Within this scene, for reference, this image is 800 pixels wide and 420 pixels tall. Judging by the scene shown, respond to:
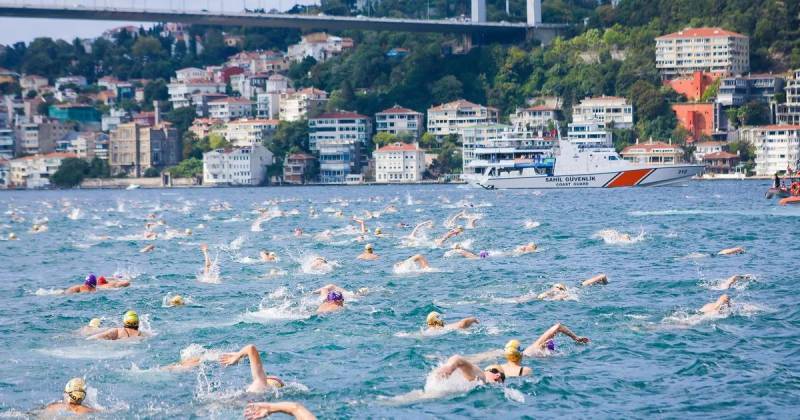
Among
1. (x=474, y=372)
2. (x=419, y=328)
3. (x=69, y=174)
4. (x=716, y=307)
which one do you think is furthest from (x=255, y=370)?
(x=69, y=174)

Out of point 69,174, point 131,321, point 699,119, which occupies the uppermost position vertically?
point 699,119

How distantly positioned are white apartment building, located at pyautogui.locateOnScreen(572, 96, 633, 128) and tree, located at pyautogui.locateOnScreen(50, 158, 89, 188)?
69111mm

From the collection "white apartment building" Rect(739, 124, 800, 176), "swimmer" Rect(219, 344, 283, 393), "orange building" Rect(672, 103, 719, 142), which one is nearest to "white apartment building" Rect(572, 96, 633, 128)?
"orange building" Rect(672, 103, 719, 142)

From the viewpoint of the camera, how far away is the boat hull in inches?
4417

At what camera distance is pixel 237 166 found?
172 metres

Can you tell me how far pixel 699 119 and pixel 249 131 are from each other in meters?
65.2

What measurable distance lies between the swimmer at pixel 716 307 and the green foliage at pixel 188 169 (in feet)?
525

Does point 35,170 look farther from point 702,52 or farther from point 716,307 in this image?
point 716,307

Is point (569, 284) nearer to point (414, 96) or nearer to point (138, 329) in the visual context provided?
point (138, 329)

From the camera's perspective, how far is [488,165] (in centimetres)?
11812

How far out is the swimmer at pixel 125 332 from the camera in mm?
22828

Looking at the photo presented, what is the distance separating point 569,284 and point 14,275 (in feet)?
52.4

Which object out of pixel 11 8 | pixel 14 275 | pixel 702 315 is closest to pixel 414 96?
pixel 11 8

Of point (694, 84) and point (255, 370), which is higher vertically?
point (694, 84)
